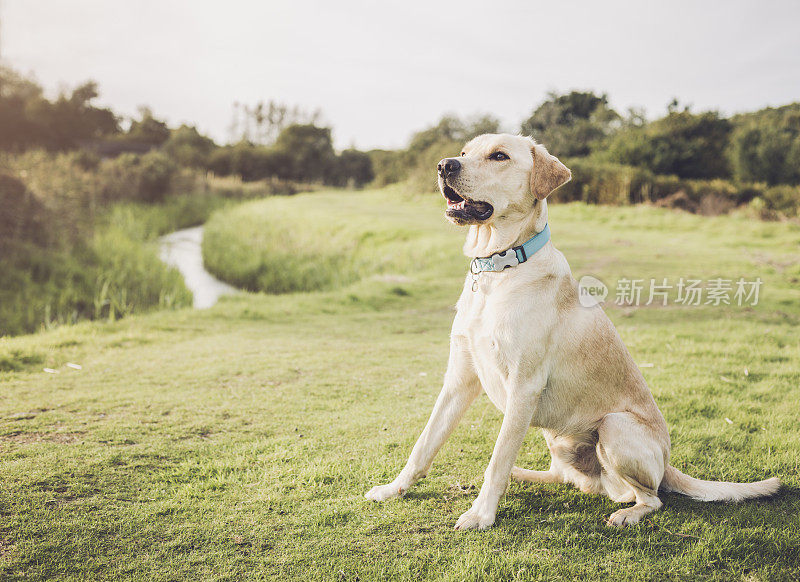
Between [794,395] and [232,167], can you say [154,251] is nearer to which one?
[794,395]

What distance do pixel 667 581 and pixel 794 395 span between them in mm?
3947

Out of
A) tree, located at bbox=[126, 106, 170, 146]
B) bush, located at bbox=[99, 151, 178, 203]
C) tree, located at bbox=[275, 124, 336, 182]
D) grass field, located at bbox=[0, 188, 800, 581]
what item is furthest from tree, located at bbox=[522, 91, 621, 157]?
tree, located at bbox=[126, 106, 170, 146]

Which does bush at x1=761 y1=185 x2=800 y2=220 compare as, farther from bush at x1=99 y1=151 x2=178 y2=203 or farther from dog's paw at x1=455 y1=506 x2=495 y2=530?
bush at x1=99 y1=151 x2=178 y2=203

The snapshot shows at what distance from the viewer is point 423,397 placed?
5.95 m

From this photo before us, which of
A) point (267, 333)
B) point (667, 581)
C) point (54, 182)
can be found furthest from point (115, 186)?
point (667, 581)

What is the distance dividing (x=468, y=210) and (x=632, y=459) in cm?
180

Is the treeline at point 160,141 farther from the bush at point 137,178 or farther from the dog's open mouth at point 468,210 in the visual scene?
the dog's open mouth at point 468,210

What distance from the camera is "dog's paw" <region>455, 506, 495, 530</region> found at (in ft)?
10.9

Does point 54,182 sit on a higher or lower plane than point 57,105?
lower

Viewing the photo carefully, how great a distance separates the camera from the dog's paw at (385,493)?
365 centimetres

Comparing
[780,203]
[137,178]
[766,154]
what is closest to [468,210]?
[780,203]

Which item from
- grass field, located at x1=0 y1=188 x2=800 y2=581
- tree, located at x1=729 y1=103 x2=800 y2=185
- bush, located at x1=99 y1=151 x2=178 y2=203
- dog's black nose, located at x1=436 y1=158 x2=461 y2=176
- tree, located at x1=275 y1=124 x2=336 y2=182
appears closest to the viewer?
grass field, located at x1=0 y1=188 x2=800 y2=581

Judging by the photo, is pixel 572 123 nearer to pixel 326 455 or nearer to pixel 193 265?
pixel 193 265

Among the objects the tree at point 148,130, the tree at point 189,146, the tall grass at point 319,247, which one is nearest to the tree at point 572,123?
the tall grass at point 319,247
